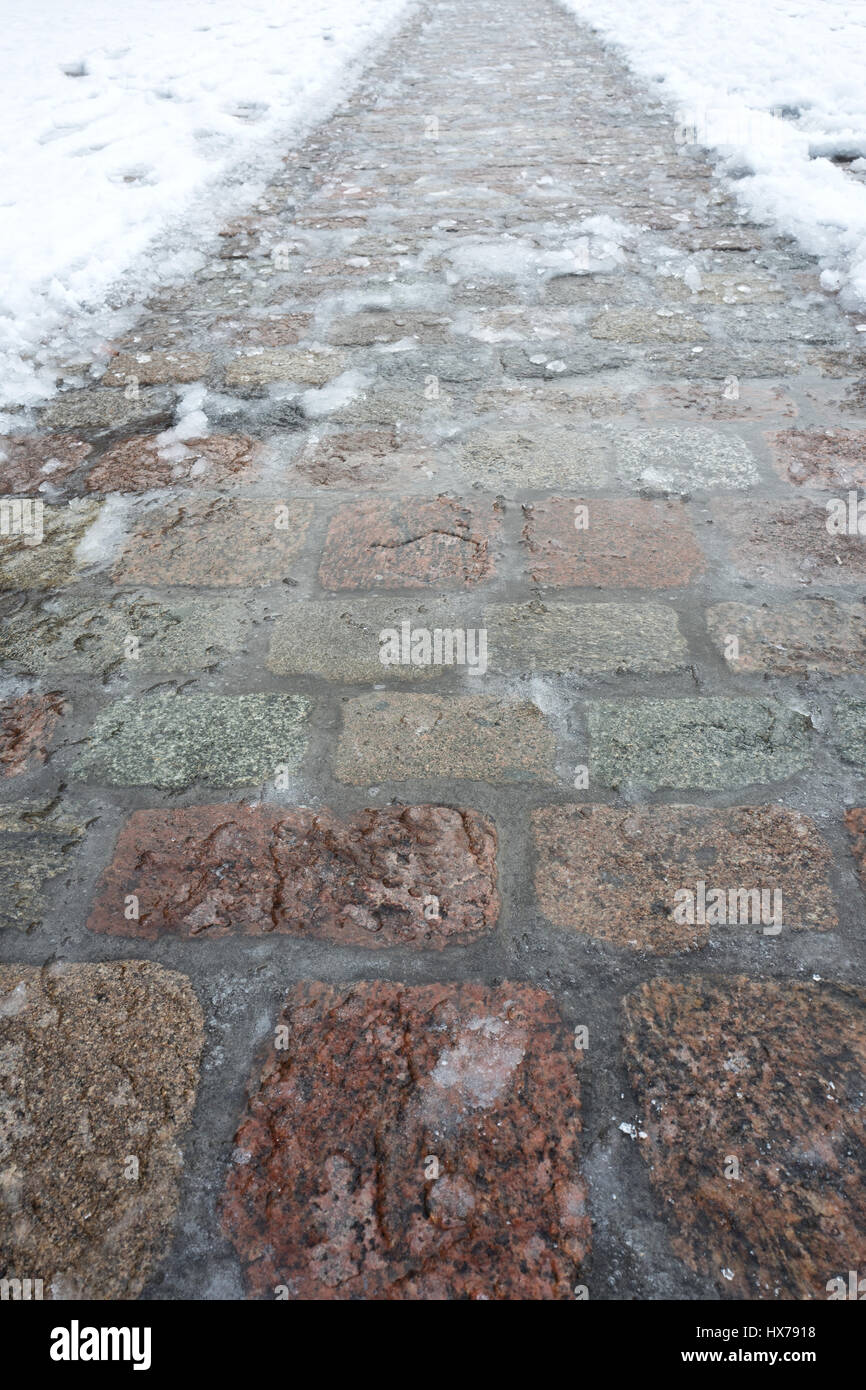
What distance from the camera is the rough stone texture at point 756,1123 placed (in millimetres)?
940

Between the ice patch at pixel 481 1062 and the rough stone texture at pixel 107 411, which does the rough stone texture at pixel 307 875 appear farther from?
the rough stone texture at pixel 107 411

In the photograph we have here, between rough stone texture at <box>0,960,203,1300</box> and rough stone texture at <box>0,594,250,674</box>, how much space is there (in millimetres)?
731

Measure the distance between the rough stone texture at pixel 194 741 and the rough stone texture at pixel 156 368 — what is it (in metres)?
1.63

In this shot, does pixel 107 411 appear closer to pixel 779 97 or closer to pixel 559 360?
pixel 559 360

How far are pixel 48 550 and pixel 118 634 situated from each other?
1.47 ft

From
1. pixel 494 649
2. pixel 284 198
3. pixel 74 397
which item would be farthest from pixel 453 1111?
pixel 284 198

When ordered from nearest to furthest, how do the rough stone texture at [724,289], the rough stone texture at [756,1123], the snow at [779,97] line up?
the rough stone texture at [756,1123] < the rough stone texture at [724,289] < the snow at [779,97]

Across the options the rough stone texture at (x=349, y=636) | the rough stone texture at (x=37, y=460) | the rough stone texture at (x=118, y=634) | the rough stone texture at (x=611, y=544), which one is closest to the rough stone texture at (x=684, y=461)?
the rough stone texture at (x=611, y=544)

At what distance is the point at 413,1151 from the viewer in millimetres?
1037

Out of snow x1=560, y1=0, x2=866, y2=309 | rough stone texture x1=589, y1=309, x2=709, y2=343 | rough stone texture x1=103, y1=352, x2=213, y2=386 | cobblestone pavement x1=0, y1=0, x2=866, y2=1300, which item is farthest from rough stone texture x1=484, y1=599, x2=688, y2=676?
snow x1=560, y1=0, x2=866, y2=309

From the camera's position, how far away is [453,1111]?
1073 millimetres
